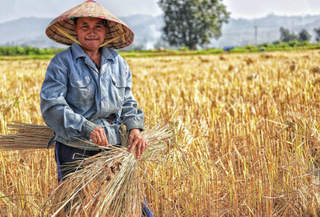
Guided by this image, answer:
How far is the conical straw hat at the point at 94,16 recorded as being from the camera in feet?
4.95

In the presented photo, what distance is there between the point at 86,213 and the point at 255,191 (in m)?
0.82

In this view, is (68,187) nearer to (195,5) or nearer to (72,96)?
(72,96)

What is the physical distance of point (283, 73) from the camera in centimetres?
562

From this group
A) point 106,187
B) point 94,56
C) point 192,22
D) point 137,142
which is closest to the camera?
point 106,187

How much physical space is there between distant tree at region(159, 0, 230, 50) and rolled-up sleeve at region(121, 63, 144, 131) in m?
46.6

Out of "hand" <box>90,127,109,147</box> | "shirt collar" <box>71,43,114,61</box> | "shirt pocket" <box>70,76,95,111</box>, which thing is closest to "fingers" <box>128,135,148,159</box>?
"hand" <box>90,127,109,147</box>

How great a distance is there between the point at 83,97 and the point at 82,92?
0.08 ft

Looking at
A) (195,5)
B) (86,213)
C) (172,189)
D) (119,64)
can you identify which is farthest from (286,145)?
(195,5)

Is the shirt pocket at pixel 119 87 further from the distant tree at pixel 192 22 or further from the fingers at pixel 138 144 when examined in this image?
the distant tree at pixel 192 22

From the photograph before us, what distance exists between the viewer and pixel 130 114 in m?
1.60

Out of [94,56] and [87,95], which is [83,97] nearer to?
[87,95]

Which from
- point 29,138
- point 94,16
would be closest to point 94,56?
point 94,16

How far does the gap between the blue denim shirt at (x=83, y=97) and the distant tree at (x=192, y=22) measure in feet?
153

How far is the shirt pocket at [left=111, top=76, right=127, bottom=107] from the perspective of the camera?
62.9 inches
